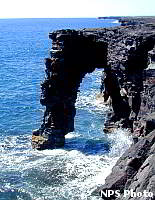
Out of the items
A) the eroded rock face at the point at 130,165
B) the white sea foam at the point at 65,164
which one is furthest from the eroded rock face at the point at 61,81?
the eroded rock face at the point at 130,165

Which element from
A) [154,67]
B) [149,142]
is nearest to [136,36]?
[154,67]

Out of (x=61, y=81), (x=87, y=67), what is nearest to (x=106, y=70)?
(x=87, y=67)

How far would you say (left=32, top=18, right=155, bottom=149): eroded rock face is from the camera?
42250mm

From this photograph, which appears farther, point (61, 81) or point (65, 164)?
point (61, 81)

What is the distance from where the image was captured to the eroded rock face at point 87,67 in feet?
139

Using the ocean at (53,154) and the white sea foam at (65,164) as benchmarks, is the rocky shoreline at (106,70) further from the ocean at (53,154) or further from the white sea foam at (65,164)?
the ocean at (53,154)

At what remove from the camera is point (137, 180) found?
21609 mm

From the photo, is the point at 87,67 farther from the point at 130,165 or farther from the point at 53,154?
the point at 130,165

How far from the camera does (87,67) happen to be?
52500 mm

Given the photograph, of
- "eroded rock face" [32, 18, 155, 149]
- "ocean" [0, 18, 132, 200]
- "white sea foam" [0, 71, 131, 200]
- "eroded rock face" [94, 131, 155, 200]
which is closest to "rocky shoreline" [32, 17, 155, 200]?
"eroded rock face" [32, 18, 155, 149]

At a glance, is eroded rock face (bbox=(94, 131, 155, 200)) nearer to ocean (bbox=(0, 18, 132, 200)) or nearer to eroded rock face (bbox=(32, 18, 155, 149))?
ocean (bbox=(0, 18, 132, 200))

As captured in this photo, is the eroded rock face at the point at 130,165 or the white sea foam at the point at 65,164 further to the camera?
the white sea foam at the point at 65,164

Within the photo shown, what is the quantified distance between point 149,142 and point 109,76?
2702 cm

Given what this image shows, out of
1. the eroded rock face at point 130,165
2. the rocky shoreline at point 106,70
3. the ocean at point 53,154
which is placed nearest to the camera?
the eroded rock face at point 130,165
